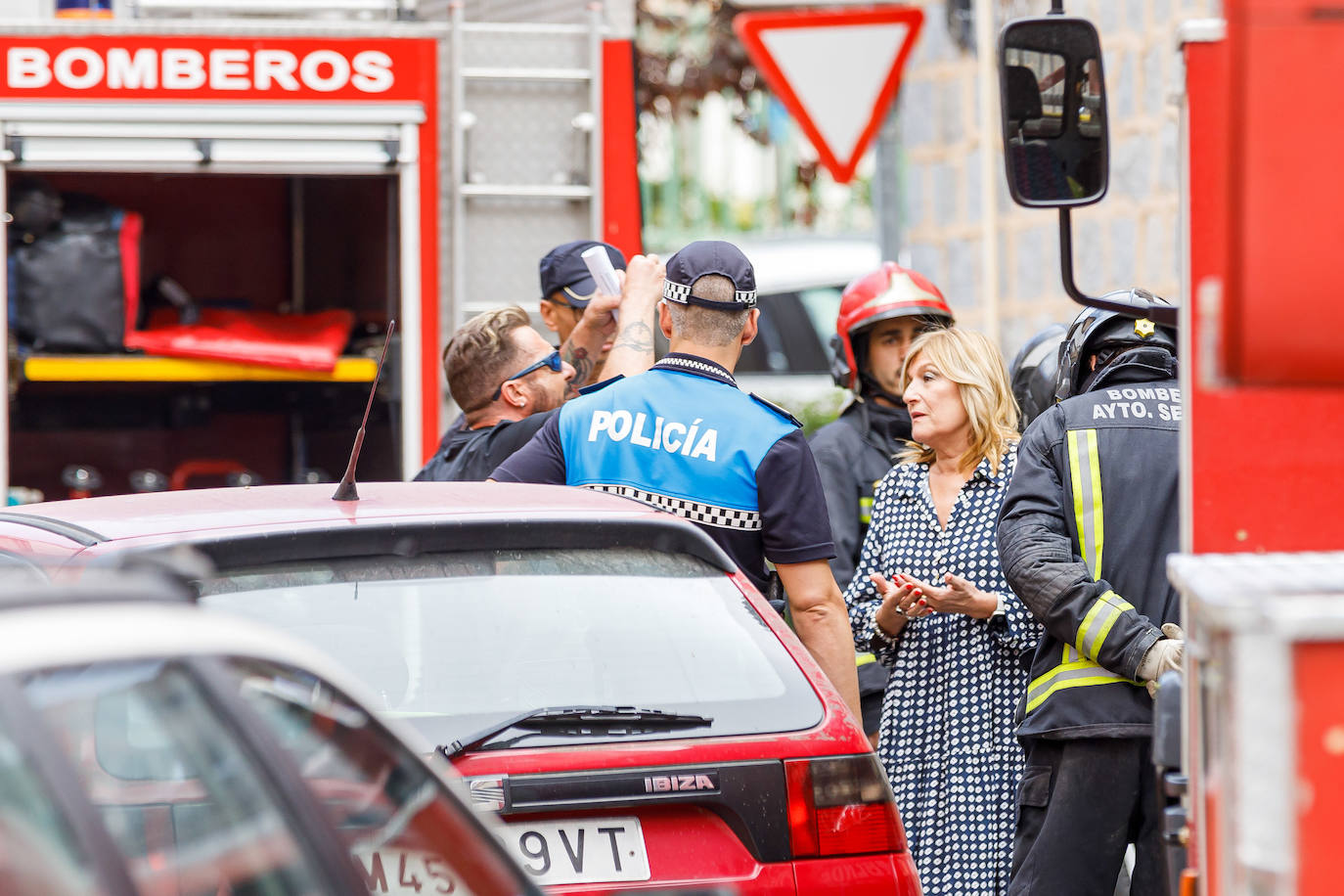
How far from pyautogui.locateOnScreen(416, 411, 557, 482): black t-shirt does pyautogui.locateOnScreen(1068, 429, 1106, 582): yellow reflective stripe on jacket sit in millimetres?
1418

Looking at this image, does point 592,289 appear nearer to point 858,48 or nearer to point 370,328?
point 858,48

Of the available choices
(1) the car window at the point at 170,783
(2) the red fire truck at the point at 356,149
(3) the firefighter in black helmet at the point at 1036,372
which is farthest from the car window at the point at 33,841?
(2) the red fire truck at the point at 356,149

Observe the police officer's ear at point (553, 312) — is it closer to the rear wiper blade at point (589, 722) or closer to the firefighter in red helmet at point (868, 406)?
the firefighter in red helmet at point (868, 406)

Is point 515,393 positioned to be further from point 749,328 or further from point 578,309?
point 749,328

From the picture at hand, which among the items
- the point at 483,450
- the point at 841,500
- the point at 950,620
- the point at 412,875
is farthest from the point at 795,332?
the point at 412,875

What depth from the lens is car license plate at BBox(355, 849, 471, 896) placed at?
2.32m

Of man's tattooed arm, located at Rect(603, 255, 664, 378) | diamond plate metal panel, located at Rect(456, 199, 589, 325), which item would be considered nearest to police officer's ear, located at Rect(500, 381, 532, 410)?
man's tattooed arm, located at Rect(603, 255, 664, 378)

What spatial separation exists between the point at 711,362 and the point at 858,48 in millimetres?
2510

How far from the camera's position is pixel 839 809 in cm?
324

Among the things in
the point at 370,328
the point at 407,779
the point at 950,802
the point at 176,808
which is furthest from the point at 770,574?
the point at 370,328

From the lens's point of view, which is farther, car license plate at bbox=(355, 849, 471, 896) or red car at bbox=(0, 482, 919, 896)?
red car at bbox=(0, 482, 919, 896)

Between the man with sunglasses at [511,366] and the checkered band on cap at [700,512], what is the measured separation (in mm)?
923

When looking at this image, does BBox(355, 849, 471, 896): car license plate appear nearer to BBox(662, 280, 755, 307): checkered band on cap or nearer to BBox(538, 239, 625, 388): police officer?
BBox(662, 280, 755, 307): checkered band on cap

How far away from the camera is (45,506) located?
356 cm
